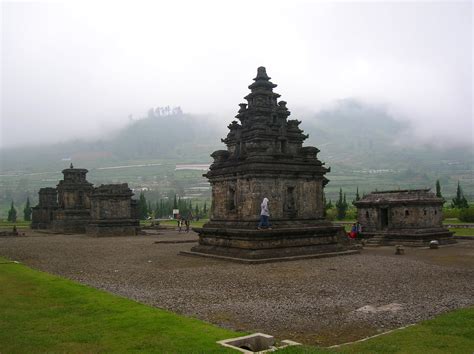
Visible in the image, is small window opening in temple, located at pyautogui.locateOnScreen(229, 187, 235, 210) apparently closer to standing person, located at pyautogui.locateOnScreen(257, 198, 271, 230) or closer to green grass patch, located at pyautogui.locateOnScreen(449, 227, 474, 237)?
standing person, located at pyautogui.locateOnScreen(257, 198, 271, 230)

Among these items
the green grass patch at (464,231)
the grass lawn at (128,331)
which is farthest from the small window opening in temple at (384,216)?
the grass lawn at (128,331)

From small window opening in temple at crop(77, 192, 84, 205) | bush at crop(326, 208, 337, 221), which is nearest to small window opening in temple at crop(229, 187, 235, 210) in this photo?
small window opening in temple at crop(77, 192, 84, 205)

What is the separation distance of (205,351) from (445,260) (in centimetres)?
1983

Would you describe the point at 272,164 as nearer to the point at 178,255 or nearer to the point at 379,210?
the point at 178,255

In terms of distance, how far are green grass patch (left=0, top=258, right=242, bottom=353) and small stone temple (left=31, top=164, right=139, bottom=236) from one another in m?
35.2

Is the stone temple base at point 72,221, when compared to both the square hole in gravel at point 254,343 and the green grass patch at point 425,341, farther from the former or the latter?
the green grass patch at point 425,341

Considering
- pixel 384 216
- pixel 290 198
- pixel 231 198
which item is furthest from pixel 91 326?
pixel 384 216

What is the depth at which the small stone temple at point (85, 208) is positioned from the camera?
48.5 meters

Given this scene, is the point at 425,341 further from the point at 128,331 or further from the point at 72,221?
the point at 72,221

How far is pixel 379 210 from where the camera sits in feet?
125

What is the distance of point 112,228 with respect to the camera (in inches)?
1905

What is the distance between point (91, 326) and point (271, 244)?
1526cm

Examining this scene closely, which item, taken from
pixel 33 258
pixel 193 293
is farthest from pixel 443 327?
pixel 33 258

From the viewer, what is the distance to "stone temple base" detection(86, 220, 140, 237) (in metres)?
47.7
